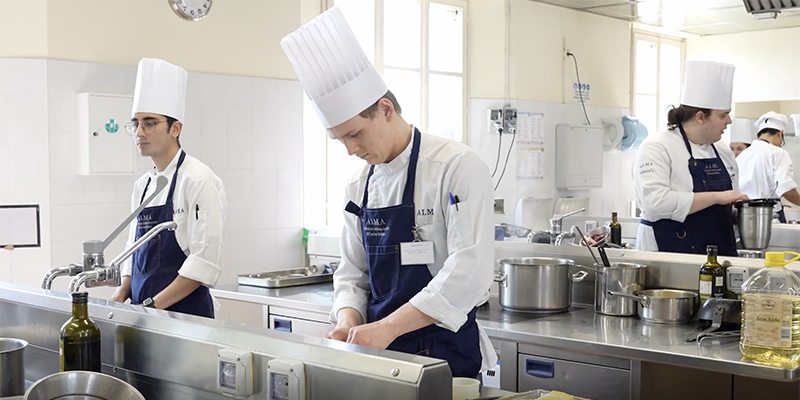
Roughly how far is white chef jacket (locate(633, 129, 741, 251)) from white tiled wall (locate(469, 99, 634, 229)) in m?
2.55

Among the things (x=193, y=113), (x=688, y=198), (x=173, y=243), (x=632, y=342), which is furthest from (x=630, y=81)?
(x=173, y=243)

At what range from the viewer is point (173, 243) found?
125 inches

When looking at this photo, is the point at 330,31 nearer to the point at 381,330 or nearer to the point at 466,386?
the point at 381,330

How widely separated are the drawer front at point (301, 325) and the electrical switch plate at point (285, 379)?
2.01 metres

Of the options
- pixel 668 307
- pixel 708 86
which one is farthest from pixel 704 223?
pixel 668 307

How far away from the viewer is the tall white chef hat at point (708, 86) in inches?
155

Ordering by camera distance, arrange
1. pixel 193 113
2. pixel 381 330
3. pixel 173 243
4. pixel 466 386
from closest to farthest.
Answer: pixel 466 386 → pixel 381 330 → pixel 173 243 → pixel 193 113

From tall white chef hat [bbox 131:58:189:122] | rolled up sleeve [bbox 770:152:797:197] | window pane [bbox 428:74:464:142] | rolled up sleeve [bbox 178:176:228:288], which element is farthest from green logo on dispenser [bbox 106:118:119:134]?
rolled up sleeve [bbox 770:152:797:197]

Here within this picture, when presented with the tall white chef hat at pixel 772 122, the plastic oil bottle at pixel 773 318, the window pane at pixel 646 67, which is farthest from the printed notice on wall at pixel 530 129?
the plastic oil bottle at pixel 773 318

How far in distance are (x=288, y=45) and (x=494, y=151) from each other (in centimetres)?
482

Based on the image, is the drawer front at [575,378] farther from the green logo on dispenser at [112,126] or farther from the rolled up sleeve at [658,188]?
the green logo on dispenser at [112,126]

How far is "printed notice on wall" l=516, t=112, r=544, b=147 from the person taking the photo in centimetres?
709

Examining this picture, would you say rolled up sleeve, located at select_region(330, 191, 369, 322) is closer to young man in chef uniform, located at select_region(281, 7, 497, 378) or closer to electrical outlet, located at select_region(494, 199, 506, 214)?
young man in chef uniform, located at select_region(281, 7, 497, 378)

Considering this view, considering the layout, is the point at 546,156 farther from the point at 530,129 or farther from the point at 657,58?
the point at 657,58
